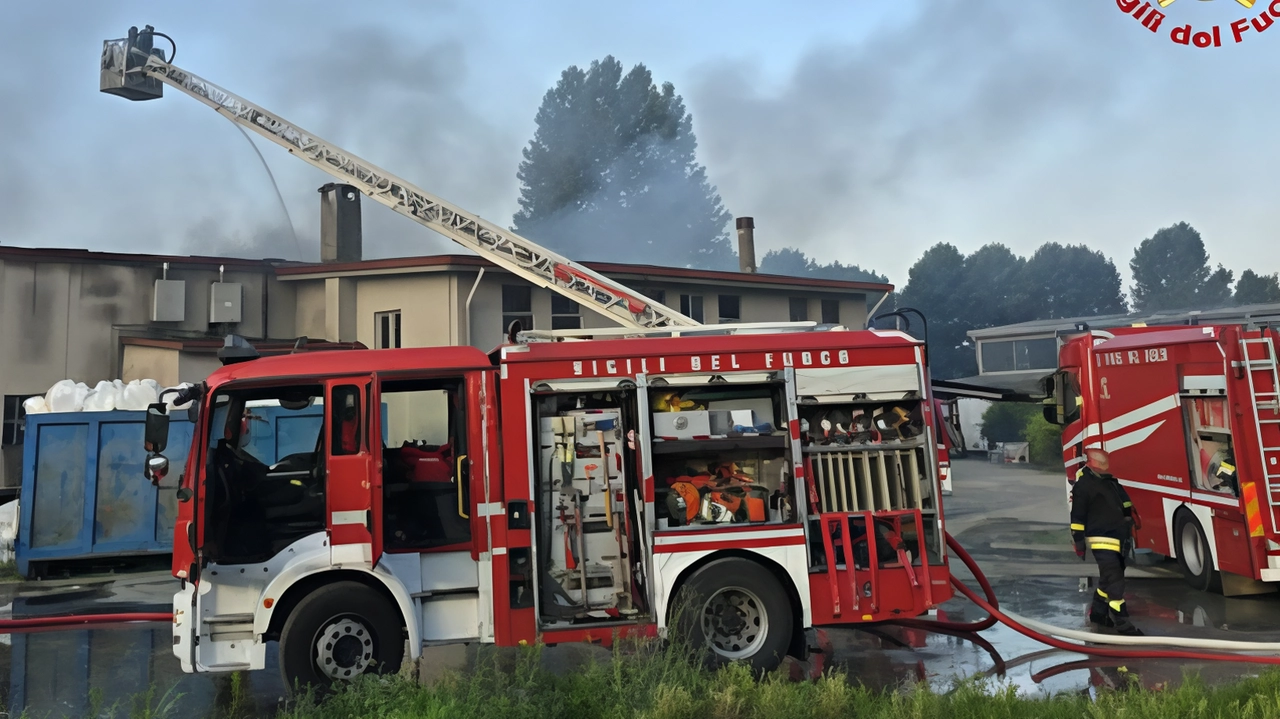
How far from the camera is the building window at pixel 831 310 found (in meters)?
23.9

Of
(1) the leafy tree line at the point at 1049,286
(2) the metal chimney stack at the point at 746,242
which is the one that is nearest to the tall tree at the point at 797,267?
(1) the leafy tree line at the point at 1049,286

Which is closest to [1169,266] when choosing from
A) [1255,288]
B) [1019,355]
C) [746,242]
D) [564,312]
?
[1255,288]

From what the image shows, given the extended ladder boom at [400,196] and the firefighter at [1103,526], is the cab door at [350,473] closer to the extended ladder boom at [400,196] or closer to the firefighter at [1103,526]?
the firefighter at [1103,526]

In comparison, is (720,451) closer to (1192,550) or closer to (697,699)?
(697,699)

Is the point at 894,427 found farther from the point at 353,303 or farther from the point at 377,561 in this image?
the point at 353,303

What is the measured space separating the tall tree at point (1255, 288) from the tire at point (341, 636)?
79160 mm

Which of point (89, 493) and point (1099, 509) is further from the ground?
point (89, 493)

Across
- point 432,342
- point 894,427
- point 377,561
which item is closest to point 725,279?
point 432,342

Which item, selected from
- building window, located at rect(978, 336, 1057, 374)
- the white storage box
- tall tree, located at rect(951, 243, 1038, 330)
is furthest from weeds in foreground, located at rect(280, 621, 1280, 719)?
tall tree, located at rect(951, 243, 1038, 330)

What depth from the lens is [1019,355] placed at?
3212 centimetres

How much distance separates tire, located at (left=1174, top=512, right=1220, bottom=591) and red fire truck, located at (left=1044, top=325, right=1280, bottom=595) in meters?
0.01

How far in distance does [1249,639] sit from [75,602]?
38.7ft

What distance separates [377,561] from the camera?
6613mm

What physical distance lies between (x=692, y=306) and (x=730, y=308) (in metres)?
1.07
